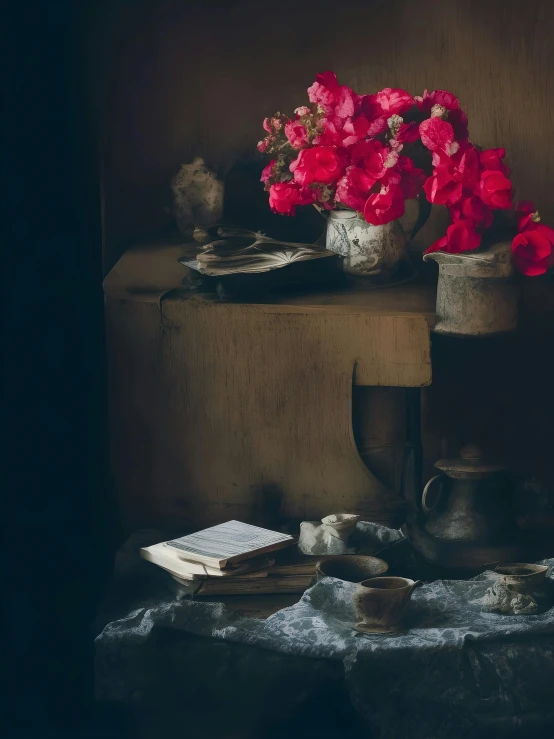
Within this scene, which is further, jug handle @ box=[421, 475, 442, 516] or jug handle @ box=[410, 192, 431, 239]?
jug handle @ box=[410, 192, 431, 239]

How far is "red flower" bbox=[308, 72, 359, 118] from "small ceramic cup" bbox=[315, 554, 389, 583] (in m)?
0.96

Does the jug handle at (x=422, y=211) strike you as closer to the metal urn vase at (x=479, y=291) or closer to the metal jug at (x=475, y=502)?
the metal urn vase at (x=479, y=291)

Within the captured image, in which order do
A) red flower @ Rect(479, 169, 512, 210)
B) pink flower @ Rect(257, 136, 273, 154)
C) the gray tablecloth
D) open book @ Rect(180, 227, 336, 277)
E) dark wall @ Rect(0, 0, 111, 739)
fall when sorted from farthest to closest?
pink flower @ Rect(257, 136, 273, 154), open book @ Rect(180, 227, 336, 277), red flower @ Rect(479, 169, 512, 210), dark wall @ Rect(0, 0, 111, 739), the gray tablecloth

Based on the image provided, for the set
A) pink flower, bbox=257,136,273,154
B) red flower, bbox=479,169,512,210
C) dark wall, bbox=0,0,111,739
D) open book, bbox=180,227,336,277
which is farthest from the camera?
pink flower, bbox=257,136,273,154

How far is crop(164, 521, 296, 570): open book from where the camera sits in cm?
223

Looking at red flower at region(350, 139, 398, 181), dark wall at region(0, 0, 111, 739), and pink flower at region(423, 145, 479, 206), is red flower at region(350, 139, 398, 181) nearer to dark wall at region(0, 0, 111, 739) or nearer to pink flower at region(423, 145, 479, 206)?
pink flower at region(423, 145, 479, 206)

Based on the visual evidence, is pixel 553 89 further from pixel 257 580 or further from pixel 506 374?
pixel 257 580

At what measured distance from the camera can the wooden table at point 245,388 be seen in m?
2.38

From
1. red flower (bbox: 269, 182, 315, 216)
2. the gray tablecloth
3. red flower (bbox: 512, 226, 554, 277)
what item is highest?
red flower (bbox: 269, 182, 315, 216)

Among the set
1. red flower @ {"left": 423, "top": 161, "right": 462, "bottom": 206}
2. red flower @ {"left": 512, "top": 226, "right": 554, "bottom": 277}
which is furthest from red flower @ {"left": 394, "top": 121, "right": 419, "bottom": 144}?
red flower @ {"left": 512, "top": 226, "right": 554, "bottom": 277}

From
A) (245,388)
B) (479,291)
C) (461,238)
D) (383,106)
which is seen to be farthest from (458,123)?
(245,388)

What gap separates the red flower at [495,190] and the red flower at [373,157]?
197mm

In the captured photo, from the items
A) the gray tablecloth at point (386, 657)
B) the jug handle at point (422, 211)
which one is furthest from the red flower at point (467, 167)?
the gray tablecloth at point (386, 657)

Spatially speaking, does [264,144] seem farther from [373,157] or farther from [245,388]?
[245,388]
